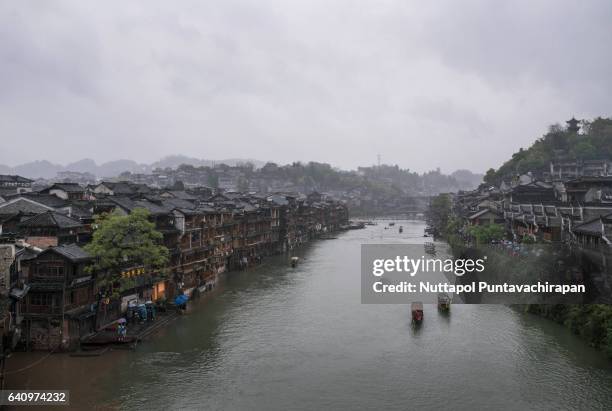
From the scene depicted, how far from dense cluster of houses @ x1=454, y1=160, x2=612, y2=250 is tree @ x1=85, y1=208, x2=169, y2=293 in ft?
97.0

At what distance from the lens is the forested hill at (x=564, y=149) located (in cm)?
10769

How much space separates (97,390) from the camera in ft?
82.0

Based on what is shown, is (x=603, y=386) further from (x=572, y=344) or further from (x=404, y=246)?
(x=404, y=246)

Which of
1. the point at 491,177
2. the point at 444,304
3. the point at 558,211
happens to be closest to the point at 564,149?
the point at 491,177

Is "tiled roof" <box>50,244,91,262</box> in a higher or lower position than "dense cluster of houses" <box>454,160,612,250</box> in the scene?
lower

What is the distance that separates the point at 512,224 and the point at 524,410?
44773 millimetres

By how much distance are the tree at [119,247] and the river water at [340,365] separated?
4870mm

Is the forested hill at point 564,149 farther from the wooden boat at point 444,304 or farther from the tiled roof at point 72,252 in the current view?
the tiled roof at point 72,252

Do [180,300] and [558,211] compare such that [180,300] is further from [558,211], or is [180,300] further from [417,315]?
[558,211]

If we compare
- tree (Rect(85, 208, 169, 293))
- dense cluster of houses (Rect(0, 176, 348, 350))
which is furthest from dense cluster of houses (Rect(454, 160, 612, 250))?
dense cluster of houses (Rect(0, 176, 348, 350))

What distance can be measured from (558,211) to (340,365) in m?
30.5

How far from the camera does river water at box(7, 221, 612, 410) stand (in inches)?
965

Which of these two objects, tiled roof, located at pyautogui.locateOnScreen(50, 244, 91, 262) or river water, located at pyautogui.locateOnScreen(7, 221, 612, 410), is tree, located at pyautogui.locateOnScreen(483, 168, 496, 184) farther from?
tiled roof, located at pyautogui.locateOnScreen(50, 244, 91, 262)

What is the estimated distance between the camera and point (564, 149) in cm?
11438
